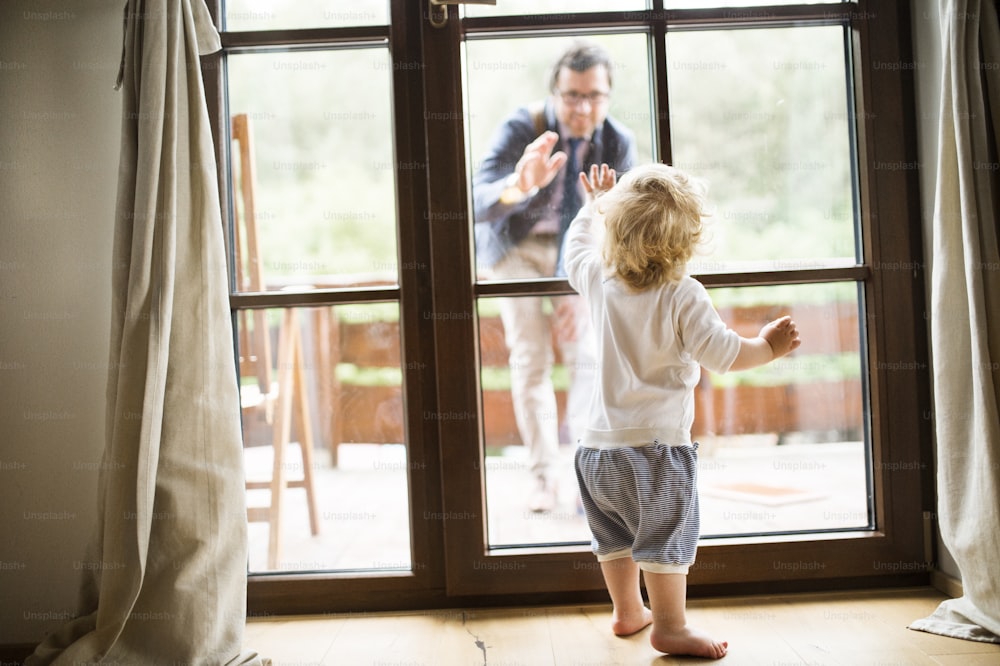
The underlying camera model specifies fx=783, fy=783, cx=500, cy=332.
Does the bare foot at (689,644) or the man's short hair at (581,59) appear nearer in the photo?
the bare foot at (689,644)

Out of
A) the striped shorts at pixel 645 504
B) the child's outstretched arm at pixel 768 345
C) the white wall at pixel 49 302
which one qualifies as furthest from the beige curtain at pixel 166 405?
the child's outstretched arm at pixel 768 345

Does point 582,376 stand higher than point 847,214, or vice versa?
point 847,214

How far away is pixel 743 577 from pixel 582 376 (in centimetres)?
68

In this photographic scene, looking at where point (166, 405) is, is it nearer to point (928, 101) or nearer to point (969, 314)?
point (969, 314)

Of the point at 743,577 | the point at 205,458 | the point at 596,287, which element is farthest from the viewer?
the point at 743,577

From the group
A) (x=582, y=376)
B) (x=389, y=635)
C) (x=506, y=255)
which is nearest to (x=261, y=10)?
(x=506, y=255)

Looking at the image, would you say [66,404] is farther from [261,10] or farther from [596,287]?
[596,287]

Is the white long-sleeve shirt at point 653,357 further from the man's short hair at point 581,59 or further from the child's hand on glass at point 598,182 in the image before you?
Answer: the man's short hair at point 581,59

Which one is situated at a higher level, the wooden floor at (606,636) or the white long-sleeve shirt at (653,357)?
the white long-sleeve shirt at (653,357)

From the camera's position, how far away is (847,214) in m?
2.13

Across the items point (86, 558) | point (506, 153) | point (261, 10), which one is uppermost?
point (261, 10)

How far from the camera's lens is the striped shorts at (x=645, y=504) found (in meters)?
1.76

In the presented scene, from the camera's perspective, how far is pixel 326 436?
7.09 ft

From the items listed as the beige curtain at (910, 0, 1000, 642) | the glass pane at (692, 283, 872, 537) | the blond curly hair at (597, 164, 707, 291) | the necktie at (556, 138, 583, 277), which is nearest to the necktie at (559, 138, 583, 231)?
the necktie at (556, 138, 583, 277)
